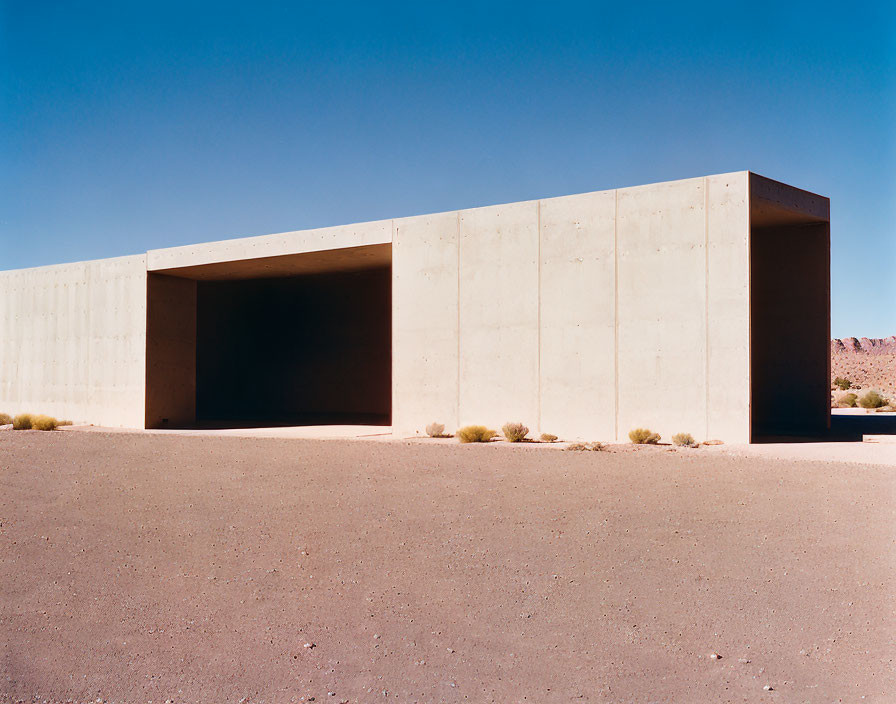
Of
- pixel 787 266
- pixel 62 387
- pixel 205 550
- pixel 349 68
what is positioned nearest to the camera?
pixel 205 550

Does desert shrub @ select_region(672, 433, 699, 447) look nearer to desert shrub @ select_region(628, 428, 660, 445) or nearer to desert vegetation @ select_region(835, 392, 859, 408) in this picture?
desert shrub @ select_region(628, 428, 660, 445)

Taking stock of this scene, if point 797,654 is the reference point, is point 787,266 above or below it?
above

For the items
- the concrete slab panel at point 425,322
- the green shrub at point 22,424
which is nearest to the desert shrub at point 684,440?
the concrete slab panel at point 425,322

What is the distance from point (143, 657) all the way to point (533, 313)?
12118 mm

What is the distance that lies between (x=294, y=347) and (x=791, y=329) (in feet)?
56.4

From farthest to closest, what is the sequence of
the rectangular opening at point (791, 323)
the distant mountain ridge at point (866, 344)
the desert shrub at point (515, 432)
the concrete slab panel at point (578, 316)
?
the distant mountain ridge at point (866, 344), the rectangular opening at point (791, 323), the desert shrub at point (515, 432), the concrete slab panel at point (578, 316)

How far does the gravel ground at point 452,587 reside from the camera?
165 inches

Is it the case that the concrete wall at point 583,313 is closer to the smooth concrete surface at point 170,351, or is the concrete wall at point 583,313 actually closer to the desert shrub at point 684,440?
the desert shrub at point 684,440

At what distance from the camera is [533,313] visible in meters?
15.8

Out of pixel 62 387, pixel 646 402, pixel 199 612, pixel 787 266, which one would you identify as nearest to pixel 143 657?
pixel 199 612

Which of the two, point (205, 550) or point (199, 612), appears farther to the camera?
point (205, 550)

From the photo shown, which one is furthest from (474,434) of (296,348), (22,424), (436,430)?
(296,348)

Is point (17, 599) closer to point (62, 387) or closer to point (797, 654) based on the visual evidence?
point (797, 654)

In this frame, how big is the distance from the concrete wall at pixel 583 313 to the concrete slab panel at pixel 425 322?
1.1 inches
